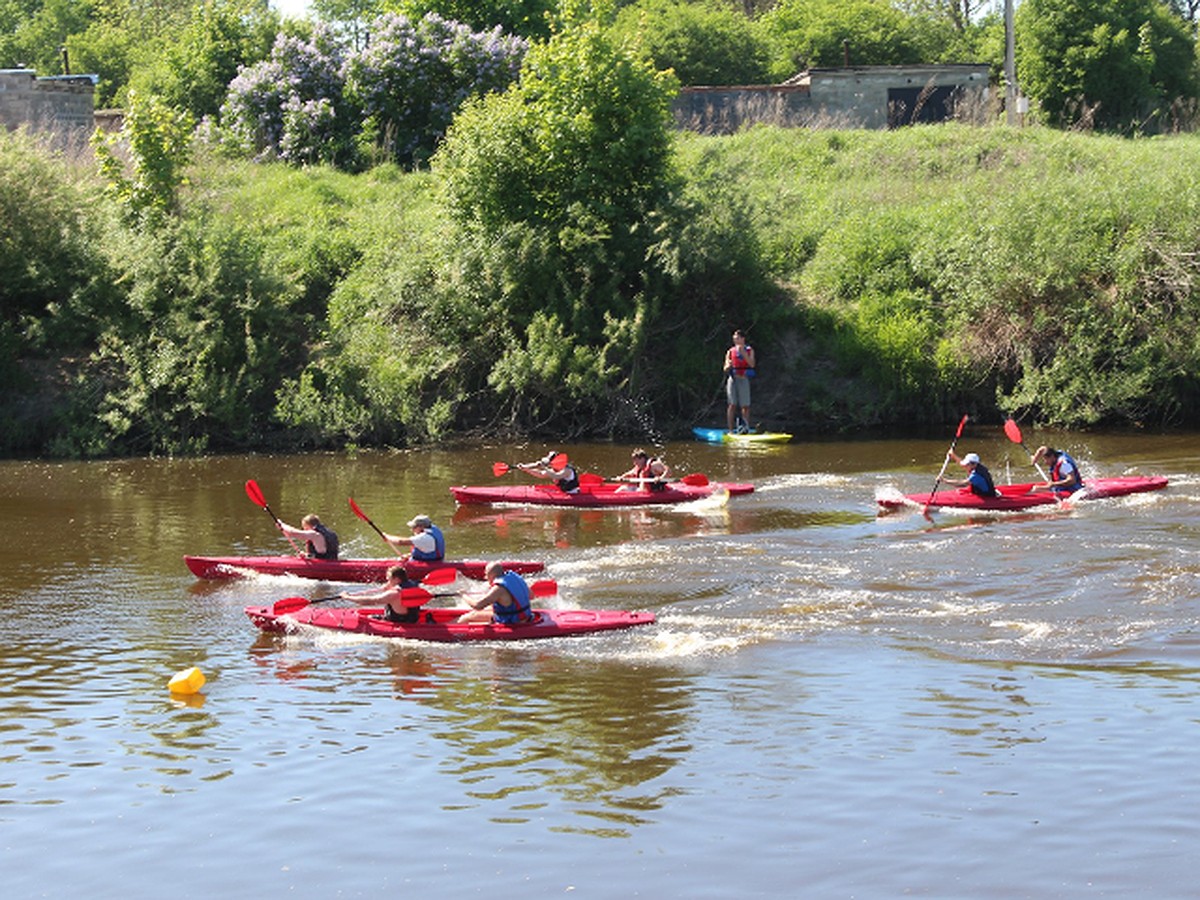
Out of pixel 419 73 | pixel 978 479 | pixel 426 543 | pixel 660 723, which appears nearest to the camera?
pixel 660 723

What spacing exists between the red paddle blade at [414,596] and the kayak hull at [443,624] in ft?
0.50

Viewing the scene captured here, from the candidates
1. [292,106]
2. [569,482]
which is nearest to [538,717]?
[569,482]

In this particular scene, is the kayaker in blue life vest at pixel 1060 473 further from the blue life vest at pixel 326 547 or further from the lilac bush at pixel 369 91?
→ the lilac bush at pixel 369 91

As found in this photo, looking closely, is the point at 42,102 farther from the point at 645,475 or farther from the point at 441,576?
the point at 441,576

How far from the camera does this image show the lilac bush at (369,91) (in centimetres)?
3328

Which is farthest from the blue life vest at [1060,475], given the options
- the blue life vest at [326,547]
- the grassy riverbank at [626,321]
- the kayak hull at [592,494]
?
the blue life vest at [326,547]

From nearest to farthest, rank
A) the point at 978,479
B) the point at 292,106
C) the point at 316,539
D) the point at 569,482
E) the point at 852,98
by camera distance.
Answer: the point at 316,539
the point at 978,479
the point at 569,482
the point at 292,106
the point at 852,98

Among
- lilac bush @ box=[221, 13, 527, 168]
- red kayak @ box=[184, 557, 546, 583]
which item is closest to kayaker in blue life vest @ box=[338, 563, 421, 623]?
red kayak @ box=[184, 557, 546, 583]

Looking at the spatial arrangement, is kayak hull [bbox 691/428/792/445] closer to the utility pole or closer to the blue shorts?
the blue shorts

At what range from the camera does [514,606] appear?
13.5 m

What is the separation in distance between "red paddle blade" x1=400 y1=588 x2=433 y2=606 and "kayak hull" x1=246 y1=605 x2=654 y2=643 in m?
0.15

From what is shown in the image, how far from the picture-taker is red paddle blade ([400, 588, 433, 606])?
1382 cm

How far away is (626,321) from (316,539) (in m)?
10.7

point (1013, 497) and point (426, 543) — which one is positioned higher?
point (1013, 497)
